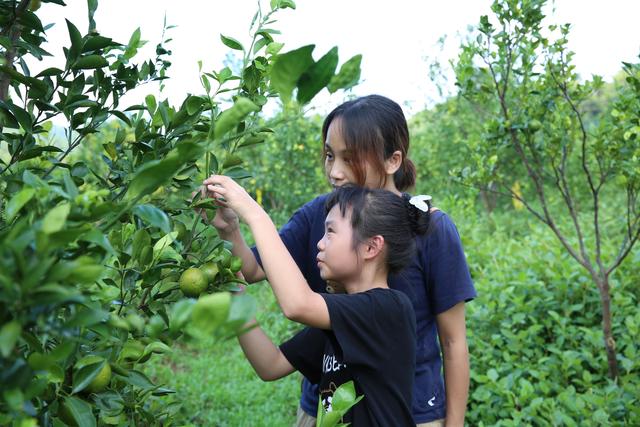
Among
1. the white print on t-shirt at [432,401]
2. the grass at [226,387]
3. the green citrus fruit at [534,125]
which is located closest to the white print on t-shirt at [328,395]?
the white print on t-shirt at [432,401]

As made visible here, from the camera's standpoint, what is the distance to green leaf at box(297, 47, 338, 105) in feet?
2.42

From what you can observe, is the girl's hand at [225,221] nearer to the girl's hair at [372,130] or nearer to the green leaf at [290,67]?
the girl's hair at [372,130]

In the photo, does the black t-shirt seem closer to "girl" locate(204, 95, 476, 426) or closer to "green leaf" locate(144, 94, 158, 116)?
"girl" locate(204, 95, 476, 426)

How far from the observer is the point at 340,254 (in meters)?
1.50

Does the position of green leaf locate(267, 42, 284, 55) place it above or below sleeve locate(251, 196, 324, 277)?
above

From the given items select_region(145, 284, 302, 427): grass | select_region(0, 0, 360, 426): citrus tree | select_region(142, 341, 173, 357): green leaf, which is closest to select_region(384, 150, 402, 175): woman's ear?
select_region(0, 0, 360, 426): citrus tree

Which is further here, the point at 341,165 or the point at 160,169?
the point at 341,165

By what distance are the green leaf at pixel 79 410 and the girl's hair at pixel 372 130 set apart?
1038mm

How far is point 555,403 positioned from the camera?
9.53 ft

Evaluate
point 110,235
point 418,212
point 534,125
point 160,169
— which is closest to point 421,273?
point 418,212

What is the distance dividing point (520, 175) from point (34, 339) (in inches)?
386

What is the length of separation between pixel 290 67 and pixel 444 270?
3.63 ft

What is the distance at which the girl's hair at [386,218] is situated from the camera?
A: 1518mm

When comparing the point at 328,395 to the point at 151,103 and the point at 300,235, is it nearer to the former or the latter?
the point at 300,235
